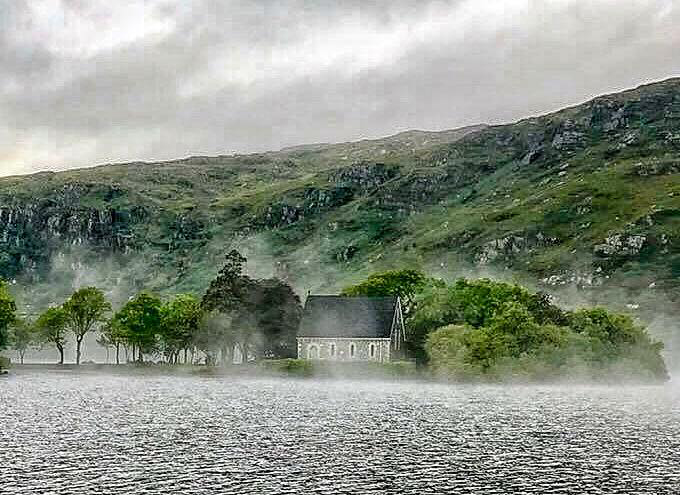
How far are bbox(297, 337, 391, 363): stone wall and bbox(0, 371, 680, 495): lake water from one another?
232 ft

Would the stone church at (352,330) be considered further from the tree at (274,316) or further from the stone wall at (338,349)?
the tree at (274,316)

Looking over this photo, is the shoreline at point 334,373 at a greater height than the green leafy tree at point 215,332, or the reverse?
the green leafy tree at point 215,332

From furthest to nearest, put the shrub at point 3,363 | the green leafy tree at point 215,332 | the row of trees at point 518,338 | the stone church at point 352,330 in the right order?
the green leafy tree at point 215,332
the stone church at point 352,330
the shrub at point 3,363
the row of trees at point 518,338

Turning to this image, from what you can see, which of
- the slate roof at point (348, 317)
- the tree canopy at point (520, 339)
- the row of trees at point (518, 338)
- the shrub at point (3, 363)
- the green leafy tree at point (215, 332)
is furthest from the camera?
the green leafy tree at point (215, 332)

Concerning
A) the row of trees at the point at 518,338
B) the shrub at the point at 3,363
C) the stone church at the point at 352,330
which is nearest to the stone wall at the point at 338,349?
the stone church at the point at 352,330

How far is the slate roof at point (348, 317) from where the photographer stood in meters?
182

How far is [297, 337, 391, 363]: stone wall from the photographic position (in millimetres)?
182750

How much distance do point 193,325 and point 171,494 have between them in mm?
150251

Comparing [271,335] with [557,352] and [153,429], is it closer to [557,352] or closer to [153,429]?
[557,352]

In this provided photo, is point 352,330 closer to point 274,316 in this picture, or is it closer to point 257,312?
point 274,316

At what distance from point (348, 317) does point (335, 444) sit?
125023 mm

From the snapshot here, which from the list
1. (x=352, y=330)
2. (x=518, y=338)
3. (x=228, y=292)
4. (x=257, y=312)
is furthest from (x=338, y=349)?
(x=518, y=338)

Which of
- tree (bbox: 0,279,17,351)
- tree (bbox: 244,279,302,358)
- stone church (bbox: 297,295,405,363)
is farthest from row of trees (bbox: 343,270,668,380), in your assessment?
tree (bbox: 0,279,17,351)

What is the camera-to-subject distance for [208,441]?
63031mm
